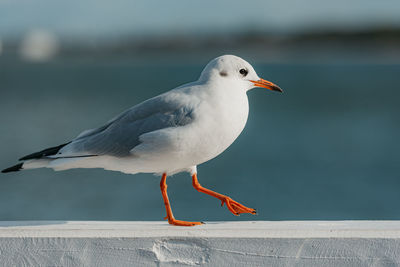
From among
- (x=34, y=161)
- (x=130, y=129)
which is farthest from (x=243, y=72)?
(x=34, y=161)

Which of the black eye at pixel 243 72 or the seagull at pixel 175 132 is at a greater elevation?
the black eye at pixel 243 72

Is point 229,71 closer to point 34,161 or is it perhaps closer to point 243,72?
point 243,72

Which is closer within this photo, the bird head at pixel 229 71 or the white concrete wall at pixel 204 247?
the white concrete wall at pixel 204 247

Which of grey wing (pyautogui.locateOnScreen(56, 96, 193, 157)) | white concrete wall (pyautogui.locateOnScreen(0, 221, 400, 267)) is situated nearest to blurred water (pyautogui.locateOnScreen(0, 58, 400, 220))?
grey wing (pyautogui.locateOnScreen(56, 96, 193, 157))

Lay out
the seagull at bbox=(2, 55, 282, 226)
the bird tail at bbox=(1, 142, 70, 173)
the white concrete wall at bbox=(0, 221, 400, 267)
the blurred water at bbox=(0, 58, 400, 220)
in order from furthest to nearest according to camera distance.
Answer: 1. the blurred water at bbox=(0, 58, 400, 220)
2. the bird tail at bbox=(1, 142, 70, 173)
3. the seagull at bbox=(2, 55, 282, 226)
4. the white concrete wall at bbox=(0, 221, 400, 267)

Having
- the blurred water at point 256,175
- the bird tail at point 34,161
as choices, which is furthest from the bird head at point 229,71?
the blurred water at point 256,175

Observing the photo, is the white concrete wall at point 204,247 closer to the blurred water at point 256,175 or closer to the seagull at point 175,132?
the seagull at point 175,132

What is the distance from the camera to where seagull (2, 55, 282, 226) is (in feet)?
10.1

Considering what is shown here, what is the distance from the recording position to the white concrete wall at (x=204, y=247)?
215 centimetres

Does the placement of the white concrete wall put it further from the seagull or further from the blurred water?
the blurred water

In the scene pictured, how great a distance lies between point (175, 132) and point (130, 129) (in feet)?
1.37

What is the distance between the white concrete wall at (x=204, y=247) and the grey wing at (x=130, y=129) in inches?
41.3

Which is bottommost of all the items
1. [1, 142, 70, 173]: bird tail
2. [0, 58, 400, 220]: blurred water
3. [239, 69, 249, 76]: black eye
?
[0, 58, 400, 220]: blurred water

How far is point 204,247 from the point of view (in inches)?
87.3
